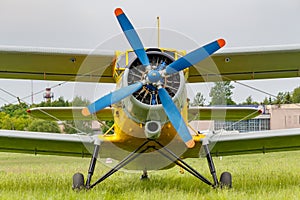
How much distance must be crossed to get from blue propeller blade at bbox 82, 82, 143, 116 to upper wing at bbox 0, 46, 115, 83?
1677 mm

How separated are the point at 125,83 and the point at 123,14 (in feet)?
3.91

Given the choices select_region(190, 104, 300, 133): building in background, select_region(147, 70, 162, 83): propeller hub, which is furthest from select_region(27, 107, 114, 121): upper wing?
select_region(190, 104, 300, 133): building in background

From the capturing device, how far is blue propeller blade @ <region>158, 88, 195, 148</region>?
6.97 meters

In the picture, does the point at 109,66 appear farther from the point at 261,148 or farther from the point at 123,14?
the point at 261,148

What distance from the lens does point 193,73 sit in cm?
1022

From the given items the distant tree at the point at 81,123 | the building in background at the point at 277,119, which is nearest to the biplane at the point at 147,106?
the distant tree at the point at 81,123

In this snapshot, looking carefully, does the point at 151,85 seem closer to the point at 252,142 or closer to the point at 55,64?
the point at 252,142

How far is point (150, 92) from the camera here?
708 centimetres

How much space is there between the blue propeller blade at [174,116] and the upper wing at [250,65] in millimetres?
1961

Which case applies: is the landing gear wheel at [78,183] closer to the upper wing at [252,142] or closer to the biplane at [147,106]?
the biplane at [147,106]

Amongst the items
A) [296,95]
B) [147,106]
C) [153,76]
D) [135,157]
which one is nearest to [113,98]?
[147,106]

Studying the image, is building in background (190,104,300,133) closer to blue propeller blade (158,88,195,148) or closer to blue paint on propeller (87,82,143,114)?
blue propeller blade (158,88,195,148)

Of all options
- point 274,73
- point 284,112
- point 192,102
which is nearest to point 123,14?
point 192,102

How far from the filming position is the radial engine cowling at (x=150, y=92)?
280 inches
